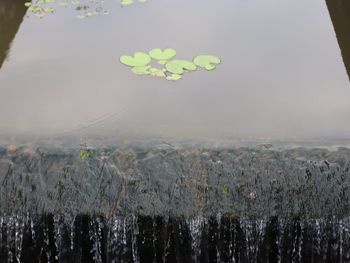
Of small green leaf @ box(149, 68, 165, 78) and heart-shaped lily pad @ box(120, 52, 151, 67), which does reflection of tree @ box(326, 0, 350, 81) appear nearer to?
small green leaf @ box(149, 68, 165, 78)

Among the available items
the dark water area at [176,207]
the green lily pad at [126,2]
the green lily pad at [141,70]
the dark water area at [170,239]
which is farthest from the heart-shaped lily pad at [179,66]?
the dark water area at [170,239]

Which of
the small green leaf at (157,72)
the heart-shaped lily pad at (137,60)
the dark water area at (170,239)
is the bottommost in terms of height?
the dark water area at (170,239)

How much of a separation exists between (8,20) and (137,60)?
3.73ft

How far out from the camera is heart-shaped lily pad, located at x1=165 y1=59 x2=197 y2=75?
327cm

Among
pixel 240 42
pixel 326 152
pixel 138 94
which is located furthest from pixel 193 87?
pixel 326 152

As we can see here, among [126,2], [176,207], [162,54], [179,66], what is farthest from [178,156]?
[126,2]

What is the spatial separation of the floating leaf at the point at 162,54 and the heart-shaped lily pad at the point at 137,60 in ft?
0.14

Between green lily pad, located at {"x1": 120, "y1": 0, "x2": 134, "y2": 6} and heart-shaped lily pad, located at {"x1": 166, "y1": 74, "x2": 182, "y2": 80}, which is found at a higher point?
green lily pad, located at {"x1": 120, "y1": 0, "x2": 134, "y2": 6}

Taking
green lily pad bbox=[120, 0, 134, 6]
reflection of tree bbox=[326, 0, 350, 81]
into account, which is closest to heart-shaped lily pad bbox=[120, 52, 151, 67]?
green lily pad bbox=[120, 0, 134, 6]

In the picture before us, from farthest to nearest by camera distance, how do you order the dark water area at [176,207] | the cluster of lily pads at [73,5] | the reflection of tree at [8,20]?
the cluster of lily pads at [73,5], the reflection of tree at [8,20], the dark water area at [176,207]

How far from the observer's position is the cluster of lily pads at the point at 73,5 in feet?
13.1

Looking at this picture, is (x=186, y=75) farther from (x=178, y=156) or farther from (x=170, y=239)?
(x=170, y=239)

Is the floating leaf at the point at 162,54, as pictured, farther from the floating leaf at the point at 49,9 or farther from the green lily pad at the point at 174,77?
the floating leaf at the point at 49,9

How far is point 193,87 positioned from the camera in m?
3.12
